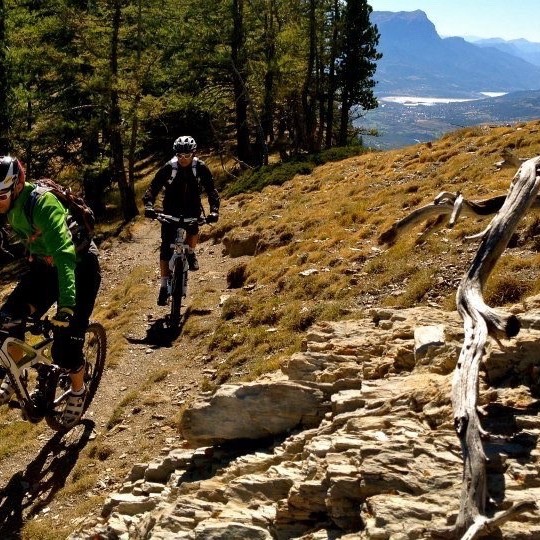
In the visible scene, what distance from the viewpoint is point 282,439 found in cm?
653

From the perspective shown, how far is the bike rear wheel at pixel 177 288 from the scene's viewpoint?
1200 centimetres

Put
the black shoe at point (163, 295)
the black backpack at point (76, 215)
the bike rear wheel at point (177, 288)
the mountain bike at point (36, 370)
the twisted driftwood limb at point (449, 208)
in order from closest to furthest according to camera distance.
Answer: the twisted driftwood limb at point (449, 208), the black backpack at point (76, 215), the mountain bike at point (36, 370), the bike rear wheel at point (177, 288), the black shoe at point (163, 295)

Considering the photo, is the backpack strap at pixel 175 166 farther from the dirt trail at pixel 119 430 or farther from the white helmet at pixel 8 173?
the white helmet at pixel 8 173

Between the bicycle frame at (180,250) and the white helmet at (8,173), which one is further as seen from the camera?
the bicycle frame at (180,250)

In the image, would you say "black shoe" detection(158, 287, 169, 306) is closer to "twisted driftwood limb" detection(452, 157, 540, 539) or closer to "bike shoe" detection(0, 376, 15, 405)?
"bike shoe" detection(0, 376, 15, 405)

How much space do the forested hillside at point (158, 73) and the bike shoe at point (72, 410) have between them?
63.3ft

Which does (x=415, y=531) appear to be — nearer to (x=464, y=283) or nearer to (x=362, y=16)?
(x=464, y=283)

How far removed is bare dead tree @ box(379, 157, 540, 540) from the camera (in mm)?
3828

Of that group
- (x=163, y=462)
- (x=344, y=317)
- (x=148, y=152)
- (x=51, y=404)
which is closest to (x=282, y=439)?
(x=163, y=462)

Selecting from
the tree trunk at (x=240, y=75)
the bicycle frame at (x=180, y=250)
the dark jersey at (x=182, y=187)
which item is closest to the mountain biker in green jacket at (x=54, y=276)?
the bicycle frame at (x=180, y=250)

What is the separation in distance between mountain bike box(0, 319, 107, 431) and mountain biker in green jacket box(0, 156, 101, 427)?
126 mm

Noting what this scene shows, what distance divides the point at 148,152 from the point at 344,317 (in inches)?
1574

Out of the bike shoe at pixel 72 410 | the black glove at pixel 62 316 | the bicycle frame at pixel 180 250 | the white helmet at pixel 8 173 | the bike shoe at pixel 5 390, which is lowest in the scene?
the bike shoe at pixel 72 410

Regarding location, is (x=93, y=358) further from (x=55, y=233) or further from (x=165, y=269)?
(x=55, y=233)
